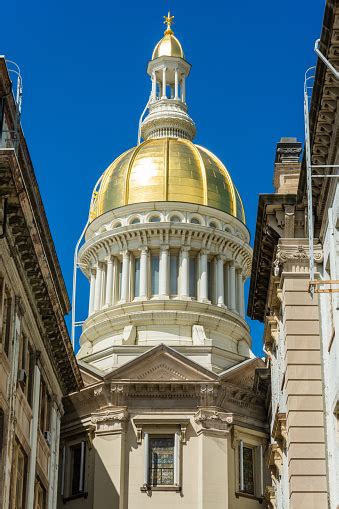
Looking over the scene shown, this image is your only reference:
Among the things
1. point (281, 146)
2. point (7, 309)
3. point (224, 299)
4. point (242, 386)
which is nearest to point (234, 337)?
point (224, 299)

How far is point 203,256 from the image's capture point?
62219 mm

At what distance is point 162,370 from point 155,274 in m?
8.42

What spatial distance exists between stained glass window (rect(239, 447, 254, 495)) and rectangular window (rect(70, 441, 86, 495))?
7.68 metres

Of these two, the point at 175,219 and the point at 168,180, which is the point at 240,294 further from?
the point at 168,180

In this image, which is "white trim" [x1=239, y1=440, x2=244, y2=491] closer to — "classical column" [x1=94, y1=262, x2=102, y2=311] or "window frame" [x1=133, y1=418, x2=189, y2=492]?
"window frame" [x1=133, y1=418, x2=189, y2=492]

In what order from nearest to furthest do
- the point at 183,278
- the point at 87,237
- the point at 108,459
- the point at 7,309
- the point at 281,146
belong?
the point at 7,309, the point at 281,146, the point at 108,459, the point at 183,278, the point at 87,237

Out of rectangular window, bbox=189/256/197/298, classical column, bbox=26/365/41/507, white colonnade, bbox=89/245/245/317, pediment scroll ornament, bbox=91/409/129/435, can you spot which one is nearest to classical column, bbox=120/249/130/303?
white colonnade, bbox=89/245/245/317

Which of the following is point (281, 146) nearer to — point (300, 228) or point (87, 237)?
point (300, 228)

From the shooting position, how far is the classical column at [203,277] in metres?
61.4

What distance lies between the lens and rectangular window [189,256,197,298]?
203ft

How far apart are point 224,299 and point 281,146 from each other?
23.4 m

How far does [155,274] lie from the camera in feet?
203

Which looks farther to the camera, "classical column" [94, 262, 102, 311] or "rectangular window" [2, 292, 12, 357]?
"classical column" [94, 262, 102, 311]

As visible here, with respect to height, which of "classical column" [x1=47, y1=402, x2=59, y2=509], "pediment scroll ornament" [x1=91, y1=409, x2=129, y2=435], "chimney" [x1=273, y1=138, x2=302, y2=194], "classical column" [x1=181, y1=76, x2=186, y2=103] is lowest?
"classical column" [x1=47, y1=402, x2=59, y2=509]
